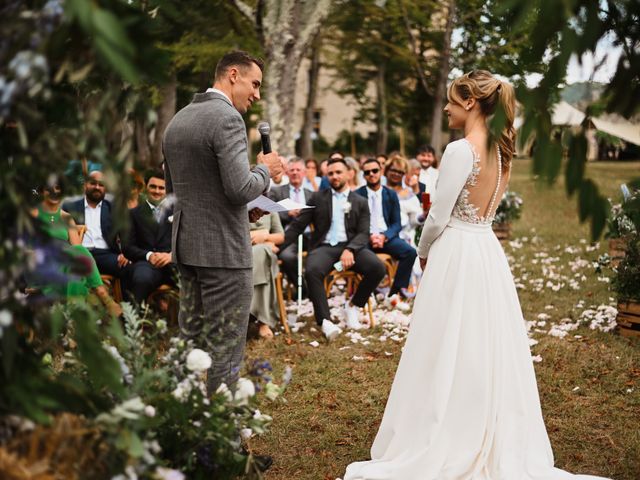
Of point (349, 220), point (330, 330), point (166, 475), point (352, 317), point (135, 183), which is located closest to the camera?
point (166, 475)

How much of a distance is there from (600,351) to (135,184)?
591cm

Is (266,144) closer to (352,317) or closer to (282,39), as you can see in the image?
(352,317)

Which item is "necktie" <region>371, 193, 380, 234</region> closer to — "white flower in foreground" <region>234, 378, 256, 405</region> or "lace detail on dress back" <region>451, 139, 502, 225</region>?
"lace detail on dress back" <region>451, 139, 502, 225</region>

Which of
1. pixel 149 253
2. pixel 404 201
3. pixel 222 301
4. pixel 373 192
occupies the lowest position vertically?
pixel 149 253

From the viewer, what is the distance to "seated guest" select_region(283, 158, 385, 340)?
8461mm

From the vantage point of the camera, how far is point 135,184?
248 cm

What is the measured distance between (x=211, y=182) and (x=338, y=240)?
15.8ft

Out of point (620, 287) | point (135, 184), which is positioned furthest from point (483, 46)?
point (135, 184)

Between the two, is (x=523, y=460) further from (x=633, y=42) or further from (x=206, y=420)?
(x=633, y=42)

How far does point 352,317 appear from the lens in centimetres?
845

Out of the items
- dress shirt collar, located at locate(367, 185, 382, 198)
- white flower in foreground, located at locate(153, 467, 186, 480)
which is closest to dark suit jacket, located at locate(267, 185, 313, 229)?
dress shirt collar, located at locate(367, 185, 382, 198)

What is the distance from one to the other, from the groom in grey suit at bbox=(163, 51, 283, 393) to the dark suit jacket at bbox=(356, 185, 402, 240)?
5336 millimetres

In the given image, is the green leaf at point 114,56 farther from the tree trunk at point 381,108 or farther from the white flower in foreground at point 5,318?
the tree trunk at point 381,108

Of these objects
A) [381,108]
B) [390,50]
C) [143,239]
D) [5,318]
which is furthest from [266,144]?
[381,108]
